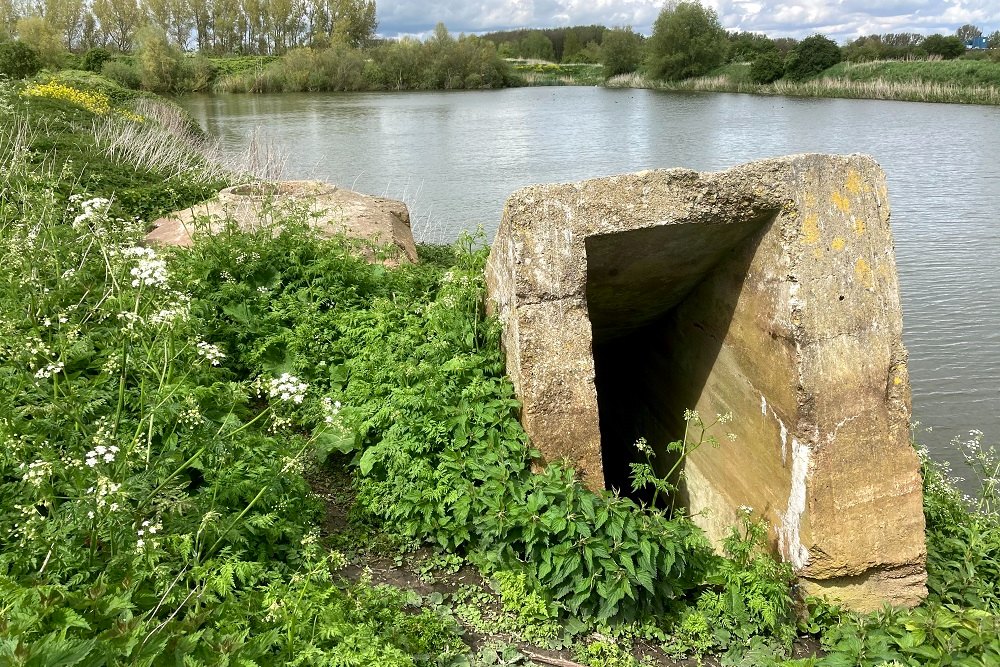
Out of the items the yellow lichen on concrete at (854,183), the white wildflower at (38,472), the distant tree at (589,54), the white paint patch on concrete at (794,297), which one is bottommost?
the white wildflower at (38,472)

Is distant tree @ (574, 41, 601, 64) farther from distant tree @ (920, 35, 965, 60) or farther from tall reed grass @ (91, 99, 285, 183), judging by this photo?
tall reed grass @ (91, 99, 285, 183)

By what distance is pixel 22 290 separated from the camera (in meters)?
4.43

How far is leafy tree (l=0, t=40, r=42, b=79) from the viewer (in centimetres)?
2637

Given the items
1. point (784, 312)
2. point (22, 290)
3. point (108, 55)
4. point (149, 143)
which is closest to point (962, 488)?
point (784, 312)

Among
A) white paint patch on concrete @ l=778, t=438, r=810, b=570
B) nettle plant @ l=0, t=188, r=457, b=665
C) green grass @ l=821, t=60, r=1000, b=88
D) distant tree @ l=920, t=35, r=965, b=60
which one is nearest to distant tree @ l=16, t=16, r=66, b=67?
nettle plant @ l=0, t=188, r=457, b=665

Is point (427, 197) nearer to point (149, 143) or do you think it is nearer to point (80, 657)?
point (149, 143)

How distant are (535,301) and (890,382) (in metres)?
1.95

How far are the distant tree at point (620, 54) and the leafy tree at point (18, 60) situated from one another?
47829 mm

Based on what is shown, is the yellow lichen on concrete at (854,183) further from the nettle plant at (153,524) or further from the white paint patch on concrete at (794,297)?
the nettle plant at (153,524)

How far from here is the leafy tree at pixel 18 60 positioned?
86.5ft

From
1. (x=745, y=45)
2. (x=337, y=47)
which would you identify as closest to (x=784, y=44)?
(x=745, y=45)

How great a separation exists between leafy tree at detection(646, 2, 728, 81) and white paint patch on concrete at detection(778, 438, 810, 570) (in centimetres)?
5369

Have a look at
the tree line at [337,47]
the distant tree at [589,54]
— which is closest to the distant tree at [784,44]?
the tree line at [337,47]

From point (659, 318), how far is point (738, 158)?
42.7 ft
